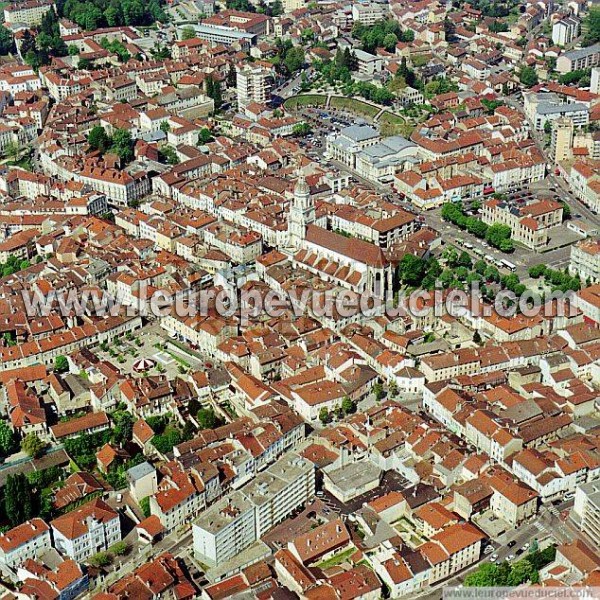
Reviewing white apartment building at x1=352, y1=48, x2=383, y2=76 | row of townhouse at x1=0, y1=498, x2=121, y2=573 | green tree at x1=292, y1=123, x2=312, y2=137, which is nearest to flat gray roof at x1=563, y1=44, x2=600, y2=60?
white apartment building at x1=352, y1=48, x2=383, y2=76

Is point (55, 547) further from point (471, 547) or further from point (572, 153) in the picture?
point (572, 153)

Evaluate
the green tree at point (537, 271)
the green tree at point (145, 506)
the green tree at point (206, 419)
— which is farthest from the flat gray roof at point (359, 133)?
the green tree at point (145, 506)

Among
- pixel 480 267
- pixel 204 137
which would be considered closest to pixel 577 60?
pixel 204 137

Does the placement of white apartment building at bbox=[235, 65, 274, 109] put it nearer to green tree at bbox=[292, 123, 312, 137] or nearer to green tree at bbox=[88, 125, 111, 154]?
green tree at bbox=[292, 123, 312, 137]

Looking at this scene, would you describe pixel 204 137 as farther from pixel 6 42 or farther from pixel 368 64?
pixel 6 42

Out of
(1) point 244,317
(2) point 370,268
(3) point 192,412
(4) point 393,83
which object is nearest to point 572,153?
(4) point 393,83

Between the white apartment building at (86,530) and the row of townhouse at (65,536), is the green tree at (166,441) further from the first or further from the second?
the row of townhouse at (65,536)
